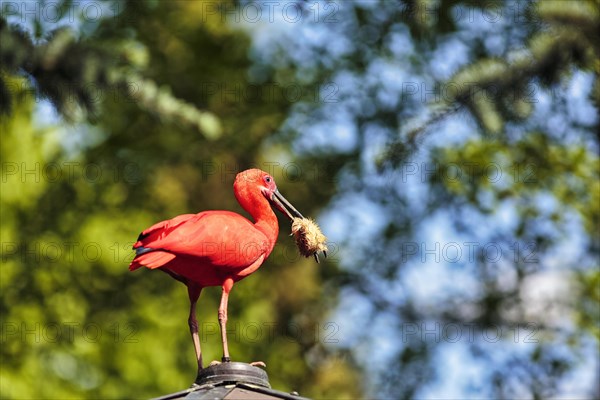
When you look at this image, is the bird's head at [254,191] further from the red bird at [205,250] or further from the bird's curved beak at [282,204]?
the red bird at [205,250]

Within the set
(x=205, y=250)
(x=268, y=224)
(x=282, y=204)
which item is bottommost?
(x=205, y=250)

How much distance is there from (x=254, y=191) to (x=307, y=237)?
1.40 ft

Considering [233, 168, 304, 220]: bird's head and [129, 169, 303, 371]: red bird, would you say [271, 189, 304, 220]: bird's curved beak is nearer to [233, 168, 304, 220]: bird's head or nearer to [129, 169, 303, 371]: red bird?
[233, 168, 304, 220]: bird's head

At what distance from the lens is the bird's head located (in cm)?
503

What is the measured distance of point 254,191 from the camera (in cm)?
503

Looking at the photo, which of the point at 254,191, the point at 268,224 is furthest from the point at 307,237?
the point at 254,191

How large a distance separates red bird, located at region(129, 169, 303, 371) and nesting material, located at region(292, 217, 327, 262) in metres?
0.19

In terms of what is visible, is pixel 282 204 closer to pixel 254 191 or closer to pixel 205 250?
pixel 254 191

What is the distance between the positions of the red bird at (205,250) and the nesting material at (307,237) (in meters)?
0.19

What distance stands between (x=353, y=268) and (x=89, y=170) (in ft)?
13.9

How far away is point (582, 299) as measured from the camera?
51.6ft

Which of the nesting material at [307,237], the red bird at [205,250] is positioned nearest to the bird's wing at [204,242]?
the red bird at [205,250]

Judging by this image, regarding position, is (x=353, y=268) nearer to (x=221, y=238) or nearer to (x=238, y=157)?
(x=238, y=157)

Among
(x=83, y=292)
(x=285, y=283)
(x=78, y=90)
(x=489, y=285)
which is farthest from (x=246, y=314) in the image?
(x=78, y=90)
